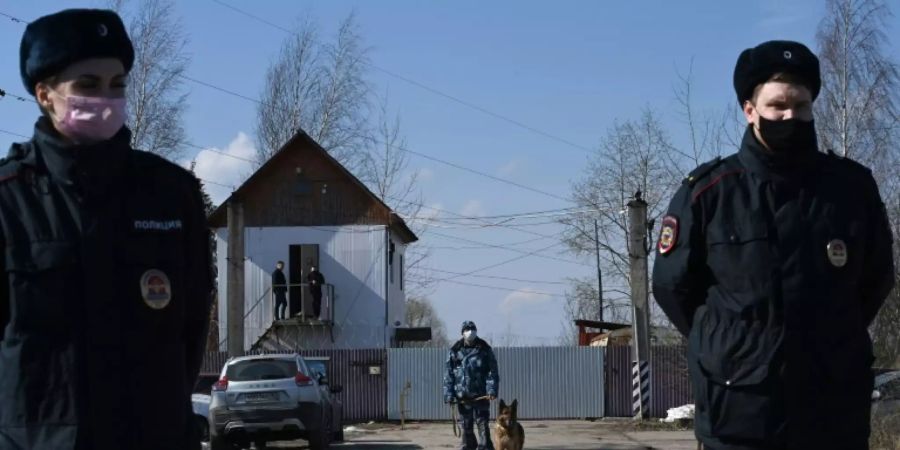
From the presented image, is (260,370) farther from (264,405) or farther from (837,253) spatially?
(837,253)

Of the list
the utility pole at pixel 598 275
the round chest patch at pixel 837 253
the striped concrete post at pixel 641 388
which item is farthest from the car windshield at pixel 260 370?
the utility pole at pixel 598 275

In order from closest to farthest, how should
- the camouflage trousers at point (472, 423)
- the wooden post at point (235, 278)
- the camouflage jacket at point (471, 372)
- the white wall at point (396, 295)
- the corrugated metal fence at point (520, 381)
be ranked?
the camouflage jacket at point (471, 372) < the camouflage trousers at point (472, 423) < the wooden post at point (235, 278) < the corrugated metal fence at point (520, 381) < the white wall at point (396, 295)

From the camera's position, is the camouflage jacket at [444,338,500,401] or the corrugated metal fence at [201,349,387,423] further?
the corrugated metal fence at [201,349,387,423]

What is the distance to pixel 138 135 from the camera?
39.6 metres

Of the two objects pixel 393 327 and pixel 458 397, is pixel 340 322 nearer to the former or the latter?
pixel 393 327

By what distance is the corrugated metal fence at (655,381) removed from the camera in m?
32.6

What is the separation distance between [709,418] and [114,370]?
6.43 feet

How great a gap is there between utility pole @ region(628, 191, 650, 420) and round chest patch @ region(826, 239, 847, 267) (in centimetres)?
2616

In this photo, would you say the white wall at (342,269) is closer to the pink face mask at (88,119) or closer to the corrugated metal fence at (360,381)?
the corrugated metal fence at (360,381)

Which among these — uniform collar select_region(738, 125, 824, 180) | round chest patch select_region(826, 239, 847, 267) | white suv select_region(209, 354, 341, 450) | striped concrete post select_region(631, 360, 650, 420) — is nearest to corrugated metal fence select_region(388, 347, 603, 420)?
striped concrete post select_region(631, 360, 650, 420)

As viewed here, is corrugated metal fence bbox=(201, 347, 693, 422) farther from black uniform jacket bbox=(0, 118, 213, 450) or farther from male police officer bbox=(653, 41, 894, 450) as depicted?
black uniform jacket bbox=(0, 118, 213, 450)

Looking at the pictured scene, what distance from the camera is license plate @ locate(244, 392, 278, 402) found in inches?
762

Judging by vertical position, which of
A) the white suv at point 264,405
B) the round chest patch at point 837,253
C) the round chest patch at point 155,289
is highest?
→ the round chest patch at point 837,253

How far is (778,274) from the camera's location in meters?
4.06
